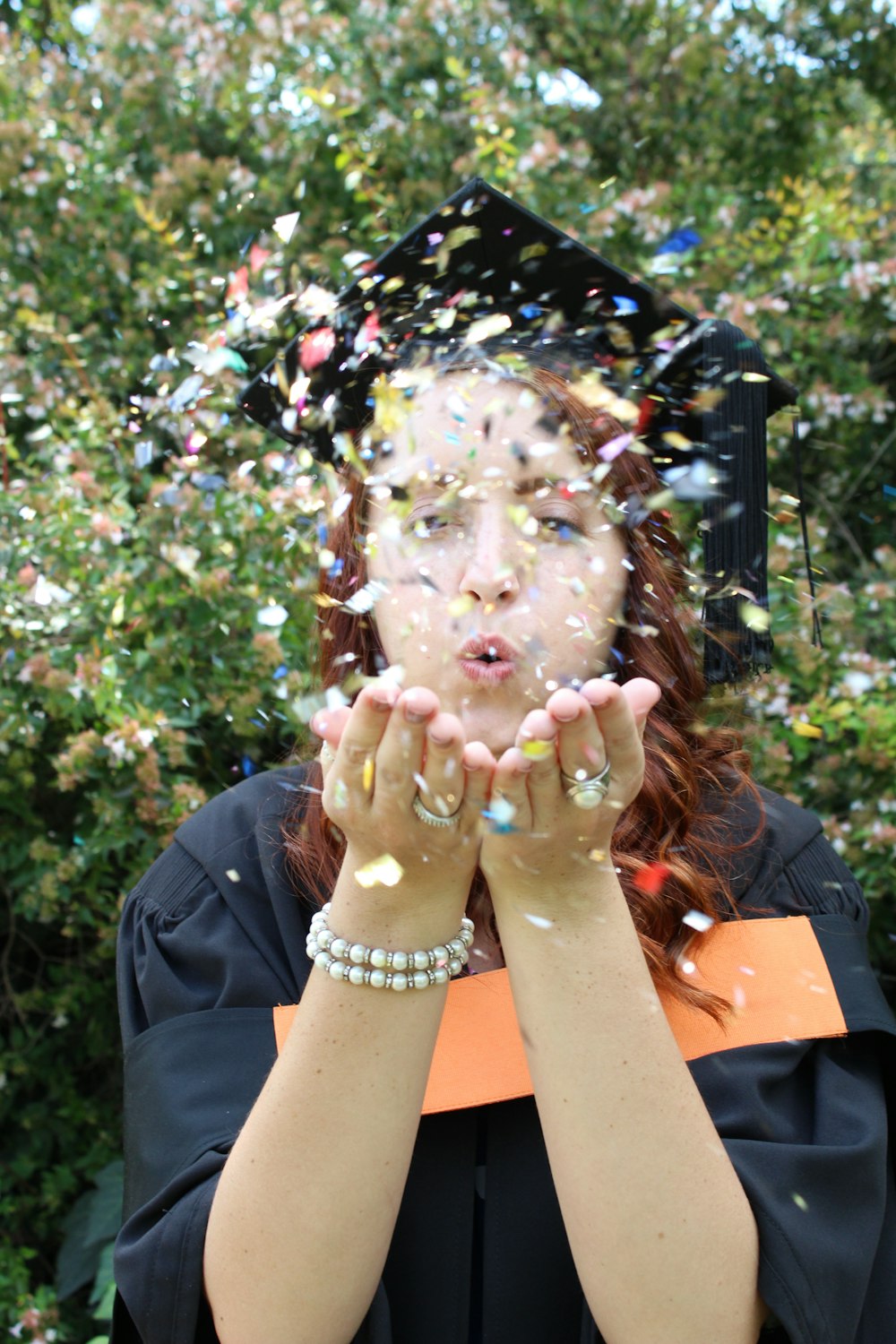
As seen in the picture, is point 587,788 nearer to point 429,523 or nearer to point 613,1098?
point 613,1098

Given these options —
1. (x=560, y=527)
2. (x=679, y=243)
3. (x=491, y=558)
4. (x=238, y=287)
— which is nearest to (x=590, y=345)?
(x=560, y=527)

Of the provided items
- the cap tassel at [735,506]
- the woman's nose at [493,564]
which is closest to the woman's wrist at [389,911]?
the woman's nose at [493,564]

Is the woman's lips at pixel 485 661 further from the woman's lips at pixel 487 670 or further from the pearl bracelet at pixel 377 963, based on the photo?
the pearl bracelet at pixel 377 963

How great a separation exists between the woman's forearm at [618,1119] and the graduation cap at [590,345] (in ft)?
2.57

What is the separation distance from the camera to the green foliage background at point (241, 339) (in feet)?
8.75

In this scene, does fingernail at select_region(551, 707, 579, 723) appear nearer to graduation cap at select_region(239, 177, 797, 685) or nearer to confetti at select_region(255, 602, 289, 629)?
graduation cap at select_region(239, 177, 797, 685)

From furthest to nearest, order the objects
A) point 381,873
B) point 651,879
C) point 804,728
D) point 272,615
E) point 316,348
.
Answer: point 272,615, point 804,728, point 316,348, point 651,879, point 381,873

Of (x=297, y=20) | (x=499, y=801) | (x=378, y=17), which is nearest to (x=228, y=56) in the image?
(x=297, y=20)

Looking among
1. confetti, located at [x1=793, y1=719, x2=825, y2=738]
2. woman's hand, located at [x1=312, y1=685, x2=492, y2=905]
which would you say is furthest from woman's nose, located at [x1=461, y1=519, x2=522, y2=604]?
confetti, located at [x1=793, y1=719, x2=825, y2=738]

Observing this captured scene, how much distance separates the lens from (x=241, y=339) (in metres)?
2.96

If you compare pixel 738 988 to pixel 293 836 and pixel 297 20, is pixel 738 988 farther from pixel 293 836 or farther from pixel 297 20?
pixel 297 20

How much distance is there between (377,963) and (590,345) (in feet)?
3.83

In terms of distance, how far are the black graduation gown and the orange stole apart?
0.09 ft

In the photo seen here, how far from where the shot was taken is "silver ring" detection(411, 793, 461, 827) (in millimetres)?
1139
